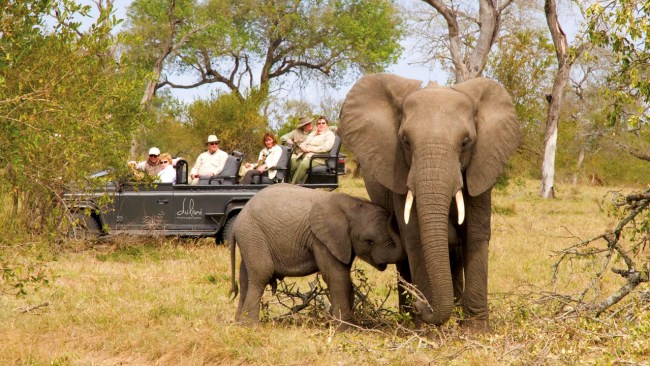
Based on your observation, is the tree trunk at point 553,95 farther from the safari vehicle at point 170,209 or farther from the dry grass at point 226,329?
the dry grass at point 226,329

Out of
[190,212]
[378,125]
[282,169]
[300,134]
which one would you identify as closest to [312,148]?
[282,169]

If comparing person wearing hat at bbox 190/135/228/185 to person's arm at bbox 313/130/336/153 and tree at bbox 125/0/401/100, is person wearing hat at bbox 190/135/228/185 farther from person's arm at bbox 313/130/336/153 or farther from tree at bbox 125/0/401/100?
tree at bbox 125/0/401/100

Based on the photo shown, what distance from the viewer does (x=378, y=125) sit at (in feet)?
29.1

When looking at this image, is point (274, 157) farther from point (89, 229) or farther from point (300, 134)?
point (89, 229)

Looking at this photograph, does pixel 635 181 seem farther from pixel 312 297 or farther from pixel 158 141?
pixel 312 297

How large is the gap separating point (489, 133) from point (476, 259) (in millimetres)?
1022

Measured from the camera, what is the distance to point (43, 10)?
939cm

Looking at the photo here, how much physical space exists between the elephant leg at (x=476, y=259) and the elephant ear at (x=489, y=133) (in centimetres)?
29

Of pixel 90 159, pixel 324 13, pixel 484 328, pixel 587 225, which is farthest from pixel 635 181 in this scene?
pixel 484 328

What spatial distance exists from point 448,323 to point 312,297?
186 cm

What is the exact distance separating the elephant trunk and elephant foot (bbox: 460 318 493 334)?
28.3 inches

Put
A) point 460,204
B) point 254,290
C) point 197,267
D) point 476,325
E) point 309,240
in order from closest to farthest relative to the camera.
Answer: point 460,204 → point 476,325 → point 309,240 → point 254,290 → point 197,267

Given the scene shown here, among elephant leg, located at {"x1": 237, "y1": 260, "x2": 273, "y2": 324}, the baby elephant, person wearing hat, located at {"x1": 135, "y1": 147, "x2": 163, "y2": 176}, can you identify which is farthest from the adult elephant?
person wearing hat, located at {"x1": 135, "y1": 147, "x2": 163, "y2": 176}

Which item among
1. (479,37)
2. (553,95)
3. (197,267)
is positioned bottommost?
(197,267)
